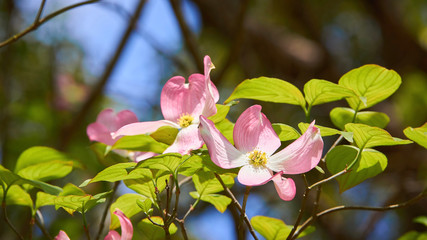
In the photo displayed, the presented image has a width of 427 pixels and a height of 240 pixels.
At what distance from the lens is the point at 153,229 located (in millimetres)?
479

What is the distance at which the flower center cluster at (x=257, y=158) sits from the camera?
406mm

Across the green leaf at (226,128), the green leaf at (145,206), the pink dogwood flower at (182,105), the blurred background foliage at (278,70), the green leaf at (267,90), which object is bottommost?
the blurred background foliage at (278,70)

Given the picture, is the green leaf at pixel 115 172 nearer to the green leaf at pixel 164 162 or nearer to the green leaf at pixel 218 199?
the green leaf at pixel 164 162

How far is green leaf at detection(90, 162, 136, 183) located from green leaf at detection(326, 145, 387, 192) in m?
0.19

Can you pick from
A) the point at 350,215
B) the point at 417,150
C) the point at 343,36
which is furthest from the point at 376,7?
the point at 350,215

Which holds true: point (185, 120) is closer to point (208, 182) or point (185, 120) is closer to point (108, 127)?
point (208, 182)

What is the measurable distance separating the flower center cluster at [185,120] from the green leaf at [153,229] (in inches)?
4.1

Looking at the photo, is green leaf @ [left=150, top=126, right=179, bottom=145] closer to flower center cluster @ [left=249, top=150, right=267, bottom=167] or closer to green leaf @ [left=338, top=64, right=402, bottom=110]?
Answer: flower center cluster @ [left=249, top=150, right=267, bottom=167]

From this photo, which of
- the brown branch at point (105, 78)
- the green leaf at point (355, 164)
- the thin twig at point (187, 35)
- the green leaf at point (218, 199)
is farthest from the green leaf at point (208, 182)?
the brown branch at point (105, 78)

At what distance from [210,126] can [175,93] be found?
116mm

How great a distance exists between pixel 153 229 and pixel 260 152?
0.15 meters

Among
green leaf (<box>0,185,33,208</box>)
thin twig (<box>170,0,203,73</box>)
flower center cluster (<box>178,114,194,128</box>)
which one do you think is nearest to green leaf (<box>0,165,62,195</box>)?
green leaf (<box>0,185,33,208</box>)

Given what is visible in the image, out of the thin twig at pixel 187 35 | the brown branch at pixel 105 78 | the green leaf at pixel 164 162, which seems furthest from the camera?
the brown branch at pixel 105 78

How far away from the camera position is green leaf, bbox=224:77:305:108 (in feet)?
1.40
